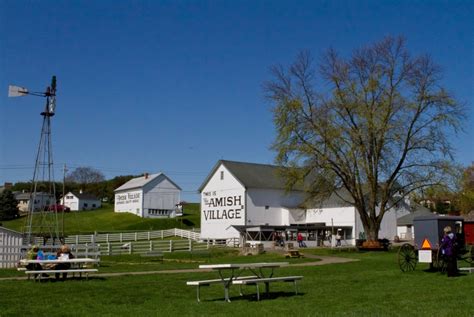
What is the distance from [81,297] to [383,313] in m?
7.13

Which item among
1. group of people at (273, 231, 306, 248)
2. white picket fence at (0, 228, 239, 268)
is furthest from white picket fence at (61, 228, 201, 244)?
group of people at (273, 231, 306, 248)

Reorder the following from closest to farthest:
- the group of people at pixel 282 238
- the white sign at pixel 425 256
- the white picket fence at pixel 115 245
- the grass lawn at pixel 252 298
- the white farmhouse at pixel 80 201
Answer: the grass lawn at pixel 252 298
the white sign at pixel 425 256
the white picket fence at pixel 115 245
the group of people at pixel 282 238
the white farmhouse at pixel 80 201

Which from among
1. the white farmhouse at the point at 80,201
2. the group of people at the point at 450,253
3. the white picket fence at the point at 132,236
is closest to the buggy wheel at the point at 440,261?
the group of people at the point at 450,253

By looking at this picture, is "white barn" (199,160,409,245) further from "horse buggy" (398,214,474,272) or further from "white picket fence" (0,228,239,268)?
"horse buggy" (398,214,474,272)

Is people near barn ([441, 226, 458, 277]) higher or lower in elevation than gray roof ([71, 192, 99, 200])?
lower

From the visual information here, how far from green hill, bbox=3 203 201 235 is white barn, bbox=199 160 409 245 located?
17.8m

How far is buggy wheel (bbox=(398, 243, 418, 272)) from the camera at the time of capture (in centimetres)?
2060

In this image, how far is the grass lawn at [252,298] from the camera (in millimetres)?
11023

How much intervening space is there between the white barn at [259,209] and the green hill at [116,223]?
17830mm

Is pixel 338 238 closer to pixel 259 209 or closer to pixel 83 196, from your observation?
pixel 259 209

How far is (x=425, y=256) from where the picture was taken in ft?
63.8

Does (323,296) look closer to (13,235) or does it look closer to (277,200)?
(13,235)

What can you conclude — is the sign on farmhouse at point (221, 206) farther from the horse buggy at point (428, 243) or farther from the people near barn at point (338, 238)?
the horse buggy at point (428, 243)

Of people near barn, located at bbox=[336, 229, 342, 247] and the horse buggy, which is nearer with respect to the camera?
the horse buggy
